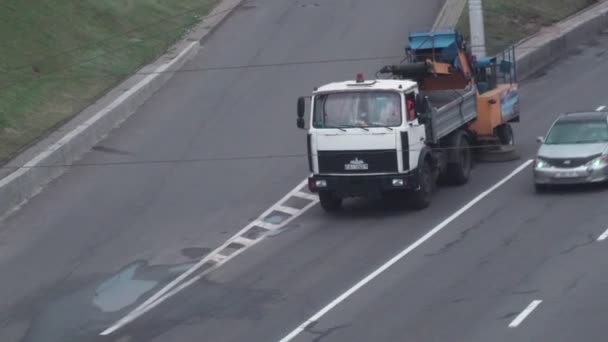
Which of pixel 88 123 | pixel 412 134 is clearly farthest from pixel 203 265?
pixel 88 123

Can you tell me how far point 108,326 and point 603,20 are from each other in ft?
95.8

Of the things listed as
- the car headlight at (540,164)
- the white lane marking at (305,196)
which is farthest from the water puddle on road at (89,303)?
the car headlight at (540,164)

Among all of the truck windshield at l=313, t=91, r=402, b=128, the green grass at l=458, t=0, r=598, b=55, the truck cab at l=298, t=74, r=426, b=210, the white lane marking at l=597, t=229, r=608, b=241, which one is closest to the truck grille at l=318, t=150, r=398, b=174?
the truck cab at l=298, t=74, r=426, b=210

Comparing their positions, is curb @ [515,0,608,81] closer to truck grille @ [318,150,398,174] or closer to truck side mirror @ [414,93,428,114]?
truck side mirror @ [414,93,428,114]

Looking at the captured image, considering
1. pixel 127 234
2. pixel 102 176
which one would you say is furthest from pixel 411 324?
pixel 102 176

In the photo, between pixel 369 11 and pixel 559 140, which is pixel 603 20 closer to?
pixel 369 11

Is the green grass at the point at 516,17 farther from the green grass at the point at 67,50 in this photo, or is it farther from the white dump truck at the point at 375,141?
the white dump truck at the point at 375,141

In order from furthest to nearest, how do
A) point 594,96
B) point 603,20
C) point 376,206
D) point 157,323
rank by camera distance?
point 603,20, point 594,96, point 376,206, point 157,323

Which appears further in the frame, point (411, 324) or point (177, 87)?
point (177, 87)

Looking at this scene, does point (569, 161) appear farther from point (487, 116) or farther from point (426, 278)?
point (426, 278)

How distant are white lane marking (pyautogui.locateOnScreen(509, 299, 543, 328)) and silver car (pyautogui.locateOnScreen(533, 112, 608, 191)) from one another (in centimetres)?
710

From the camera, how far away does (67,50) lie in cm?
3584

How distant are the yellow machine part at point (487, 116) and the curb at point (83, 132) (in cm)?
1009

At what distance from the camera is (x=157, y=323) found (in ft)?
62.8
